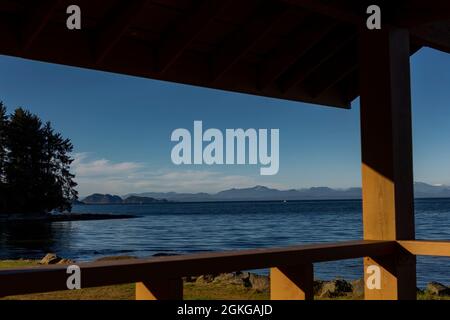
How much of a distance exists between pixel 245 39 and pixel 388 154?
4.08 ft

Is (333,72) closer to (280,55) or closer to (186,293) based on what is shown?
(280,55)

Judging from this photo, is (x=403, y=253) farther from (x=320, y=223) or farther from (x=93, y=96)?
(x=93, y=96)

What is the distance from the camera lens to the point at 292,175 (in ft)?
219

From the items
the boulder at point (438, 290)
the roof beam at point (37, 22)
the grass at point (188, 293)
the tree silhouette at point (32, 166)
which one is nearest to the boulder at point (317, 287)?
the grass at point (188, 293)

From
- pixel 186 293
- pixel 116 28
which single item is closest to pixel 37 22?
pixel 116 28

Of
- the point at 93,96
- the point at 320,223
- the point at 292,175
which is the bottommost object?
the point at 320,223

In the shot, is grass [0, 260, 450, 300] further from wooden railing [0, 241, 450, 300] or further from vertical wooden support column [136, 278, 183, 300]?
vertical wooden support column [136, 278, 183, 300]

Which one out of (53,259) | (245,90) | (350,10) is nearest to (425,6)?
(350,10)

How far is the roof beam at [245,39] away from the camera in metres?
3.75

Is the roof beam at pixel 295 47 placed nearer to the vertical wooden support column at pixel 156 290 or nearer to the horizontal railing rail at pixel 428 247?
the horizontal railing rail at pixel 428 247

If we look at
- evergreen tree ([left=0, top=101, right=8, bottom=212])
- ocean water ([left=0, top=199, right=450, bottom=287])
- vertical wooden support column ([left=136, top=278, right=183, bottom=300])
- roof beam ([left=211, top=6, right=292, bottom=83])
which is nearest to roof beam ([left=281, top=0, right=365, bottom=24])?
roof beam ([left=211, top=6, right=292, bottom=83])

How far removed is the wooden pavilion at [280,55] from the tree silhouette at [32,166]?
49.8 m

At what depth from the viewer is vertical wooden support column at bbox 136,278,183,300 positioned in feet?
8.19
